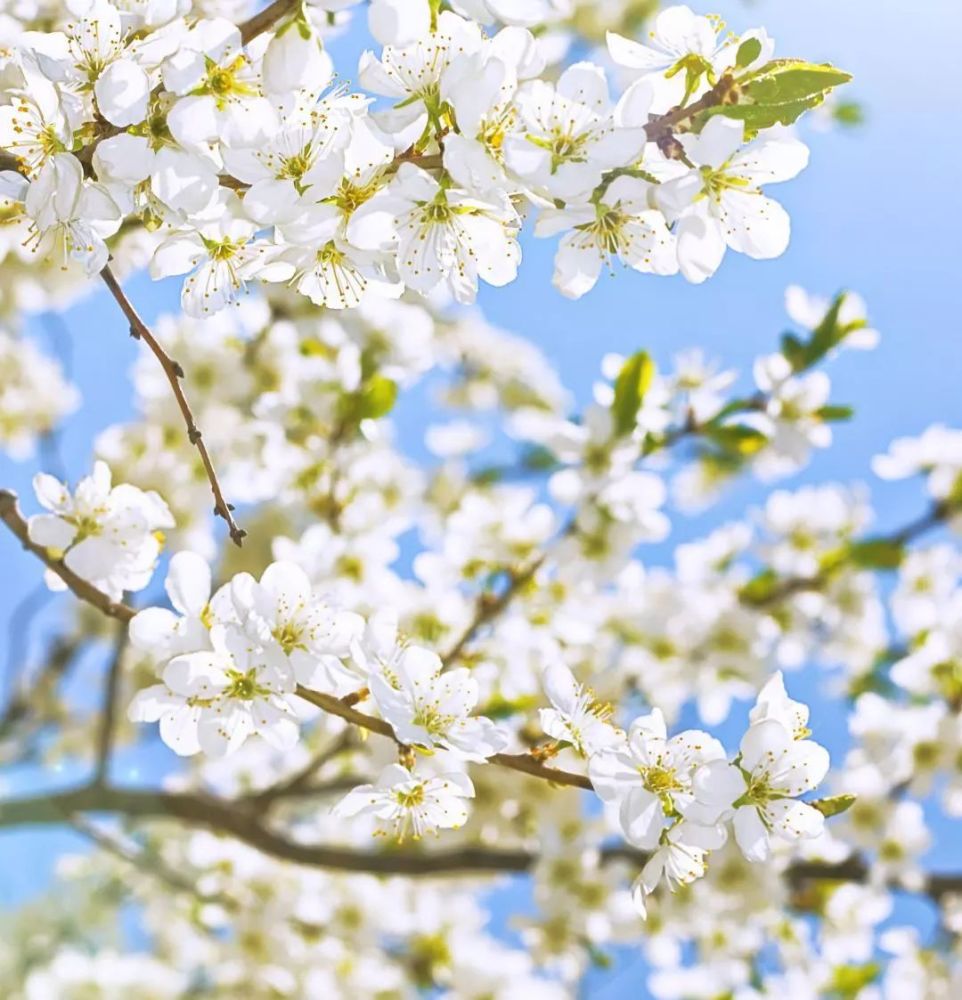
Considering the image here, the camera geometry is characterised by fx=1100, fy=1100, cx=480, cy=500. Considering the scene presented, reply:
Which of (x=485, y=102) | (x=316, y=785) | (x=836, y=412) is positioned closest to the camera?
(x=485, y=102)

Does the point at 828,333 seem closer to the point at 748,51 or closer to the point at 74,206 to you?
the point at 748,51

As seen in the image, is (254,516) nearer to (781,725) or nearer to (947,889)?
(947,889)

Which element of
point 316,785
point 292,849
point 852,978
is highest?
point 316,785

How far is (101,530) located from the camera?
3.62 feet

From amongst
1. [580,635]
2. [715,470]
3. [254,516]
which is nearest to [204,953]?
[254,516]

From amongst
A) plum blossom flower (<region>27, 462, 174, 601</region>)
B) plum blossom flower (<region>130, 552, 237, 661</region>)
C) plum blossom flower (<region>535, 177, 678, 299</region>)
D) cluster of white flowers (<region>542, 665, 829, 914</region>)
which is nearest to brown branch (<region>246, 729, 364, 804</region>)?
plum blossom flower (<region>27, 462, 174, 601</region>)

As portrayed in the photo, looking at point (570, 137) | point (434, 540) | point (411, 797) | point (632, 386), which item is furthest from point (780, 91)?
point (434, 540)

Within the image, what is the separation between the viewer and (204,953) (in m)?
2.86

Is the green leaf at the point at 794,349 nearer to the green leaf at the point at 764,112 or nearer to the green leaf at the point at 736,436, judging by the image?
the green leaf at the point at 736,436

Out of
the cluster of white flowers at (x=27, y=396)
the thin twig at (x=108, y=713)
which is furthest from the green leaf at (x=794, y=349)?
the cluster of white flowers at (x=27, y=396)

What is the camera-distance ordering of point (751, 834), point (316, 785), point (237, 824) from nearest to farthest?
point (751, 834) < point (237, 824) < point (316, 785)

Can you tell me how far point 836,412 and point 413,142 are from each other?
3.83 ft

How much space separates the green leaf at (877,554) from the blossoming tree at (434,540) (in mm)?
13

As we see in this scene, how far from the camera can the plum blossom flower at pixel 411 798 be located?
0.88 meters
